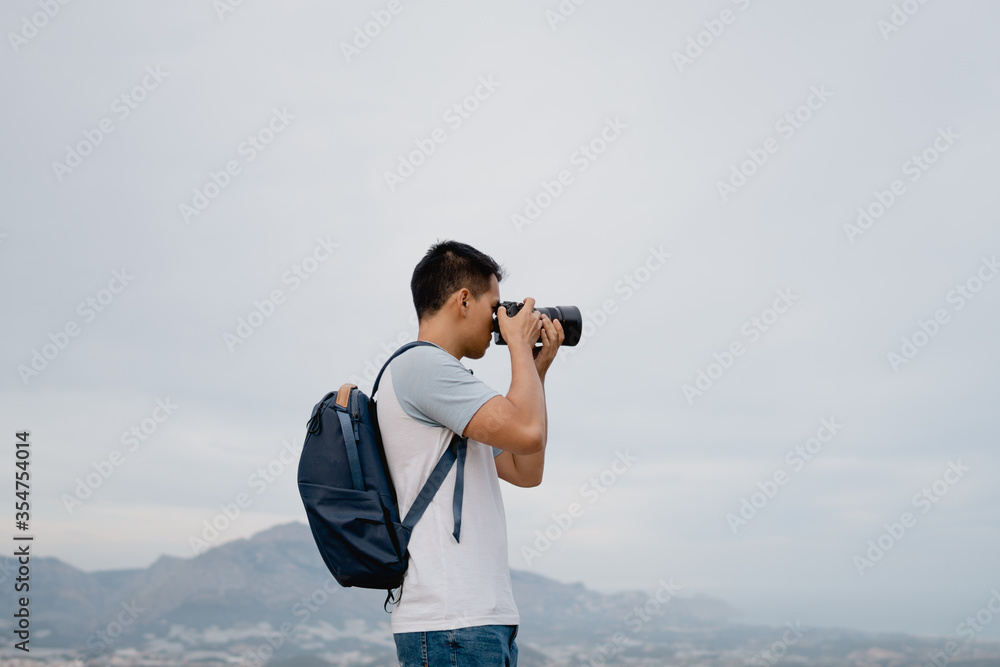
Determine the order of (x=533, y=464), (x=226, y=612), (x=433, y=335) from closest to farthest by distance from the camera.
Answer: (x=433, y=335), (x=533, y=464), (x=226, y=612)

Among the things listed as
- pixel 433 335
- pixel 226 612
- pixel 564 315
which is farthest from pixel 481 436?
pixel 226 612

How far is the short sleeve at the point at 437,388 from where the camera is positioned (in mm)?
2074

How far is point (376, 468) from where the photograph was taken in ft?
6.97

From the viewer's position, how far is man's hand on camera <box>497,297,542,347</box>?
7.63 feet

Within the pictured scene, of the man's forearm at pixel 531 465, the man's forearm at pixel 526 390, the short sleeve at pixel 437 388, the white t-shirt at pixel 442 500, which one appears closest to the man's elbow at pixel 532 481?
the man's forearm at pixel 531 465

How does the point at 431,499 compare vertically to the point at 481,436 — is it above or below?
below

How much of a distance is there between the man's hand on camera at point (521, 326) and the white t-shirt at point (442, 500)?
0.23 meters

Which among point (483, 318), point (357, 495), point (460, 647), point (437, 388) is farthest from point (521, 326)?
point (460, 647)

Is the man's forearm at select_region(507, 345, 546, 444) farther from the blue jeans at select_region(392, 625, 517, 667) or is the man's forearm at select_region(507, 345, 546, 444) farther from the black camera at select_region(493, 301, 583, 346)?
the blue jeans at select_region(392, 625, 517, 667)

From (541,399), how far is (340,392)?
0.58 metres

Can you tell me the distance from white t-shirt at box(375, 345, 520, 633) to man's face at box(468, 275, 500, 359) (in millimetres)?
223

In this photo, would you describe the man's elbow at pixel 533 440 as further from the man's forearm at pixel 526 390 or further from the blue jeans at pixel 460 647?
the blue jeans at pixel 460 647

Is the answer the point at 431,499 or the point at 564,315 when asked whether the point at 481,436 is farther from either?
the point at 564,315

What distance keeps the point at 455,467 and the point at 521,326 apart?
481mm
